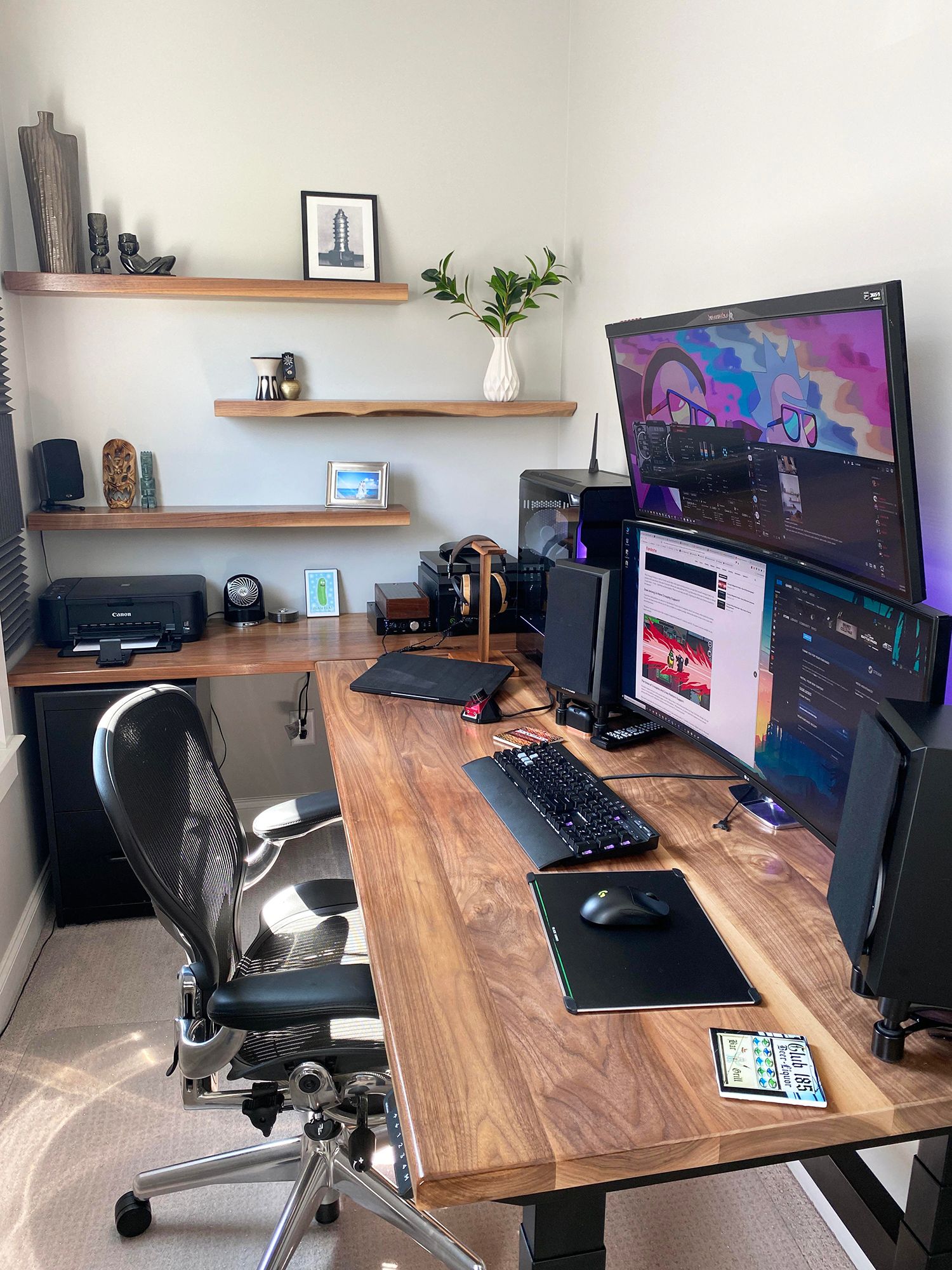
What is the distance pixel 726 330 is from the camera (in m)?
1.49

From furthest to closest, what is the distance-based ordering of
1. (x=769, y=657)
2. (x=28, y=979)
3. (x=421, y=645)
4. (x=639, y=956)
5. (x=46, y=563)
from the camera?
(x=46, y=563)
(x=421, y=645)
(x=28, y=979)
(x=769, y=657)
(x=639, y=956)

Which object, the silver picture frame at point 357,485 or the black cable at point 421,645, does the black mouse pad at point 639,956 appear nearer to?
the black cable at point 421,645

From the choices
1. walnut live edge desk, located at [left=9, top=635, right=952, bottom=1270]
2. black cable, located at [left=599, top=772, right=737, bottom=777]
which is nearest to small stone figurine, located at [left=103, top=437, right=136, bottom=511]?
walnut live edge desk, located at [left=9, top=635, right=952, bottom=1270]

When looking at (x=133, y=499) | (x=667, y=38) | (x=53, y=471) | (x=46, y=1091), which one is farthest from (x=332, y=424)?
(x=46, y=1091)

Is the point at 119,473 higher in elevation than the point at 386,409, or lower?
lower

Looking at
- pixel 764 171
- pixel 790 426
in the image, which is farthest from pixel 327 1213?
pixel 764 171

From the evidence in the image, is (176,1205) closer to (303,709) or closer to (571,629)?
(571,629)

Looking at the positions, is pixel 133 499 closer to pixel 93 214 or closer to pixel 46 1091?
pixel 93 214

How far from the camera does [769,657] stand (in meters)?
1.49

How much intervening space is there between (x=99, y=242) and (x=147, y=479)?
68 cm

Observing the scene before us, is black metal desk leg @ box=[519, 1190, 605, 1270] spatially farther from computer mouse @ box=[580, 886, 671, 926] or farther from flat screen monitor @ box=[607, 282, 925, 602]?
flat screen monitor @ box=[607, 282, 925, 602]

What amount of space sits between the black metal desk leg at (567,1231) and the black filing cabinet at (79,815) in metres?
1.86

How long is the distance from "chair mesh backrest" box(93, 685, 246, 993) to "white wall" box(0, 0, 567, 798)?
5.00ft

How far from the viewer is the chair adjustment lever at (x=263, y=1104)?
58.9 inches
